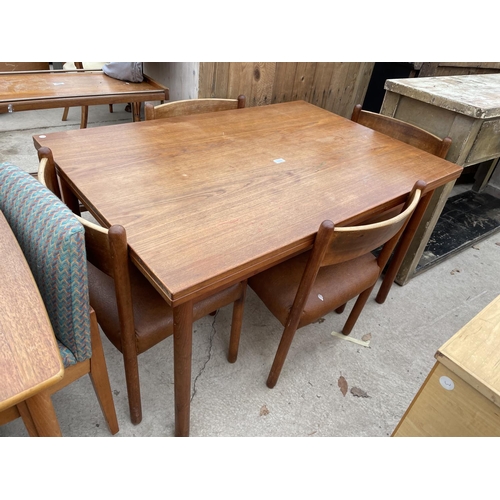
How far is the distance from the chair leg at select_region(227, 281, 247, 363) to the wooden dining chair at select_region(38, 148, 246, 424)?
27 mm

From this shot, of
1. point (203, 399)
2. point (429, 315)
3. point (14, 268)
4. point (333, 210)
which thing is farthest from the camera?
point (429, 315)

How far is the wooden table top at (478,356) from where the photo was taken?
77cm

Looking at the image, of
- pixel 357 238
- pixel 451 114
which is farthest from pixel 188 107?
pixel 451 114

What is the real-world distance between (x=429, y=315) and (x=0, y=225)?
188 cm

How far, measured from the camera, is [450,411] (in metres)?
0.86

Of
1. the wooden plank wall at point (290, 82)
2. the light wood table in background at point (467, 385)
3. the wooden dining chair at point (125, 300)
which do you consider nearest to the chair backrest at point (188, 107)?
the wooden plank wall at point (290, 82)

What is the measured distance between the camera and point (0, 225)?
2.72 feet

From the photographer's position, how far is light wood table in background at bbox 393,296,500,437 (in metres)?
0.78

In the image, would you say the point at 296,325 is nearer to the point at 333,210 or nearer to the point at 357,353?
the point at 333,210

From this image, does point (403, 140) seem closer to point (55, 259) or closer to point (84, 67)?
point (55, 259)

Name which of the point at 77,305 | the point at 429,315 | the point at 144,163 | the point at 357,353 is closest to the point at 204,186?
the point at 144,163

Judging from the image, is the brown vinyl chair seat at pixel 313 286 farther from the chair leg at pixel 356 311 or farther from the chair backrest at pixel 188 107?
the chair backrest at pixel 188 107

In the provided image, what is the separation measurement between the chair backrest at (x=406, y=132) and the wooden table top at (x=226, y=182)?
0.13m
